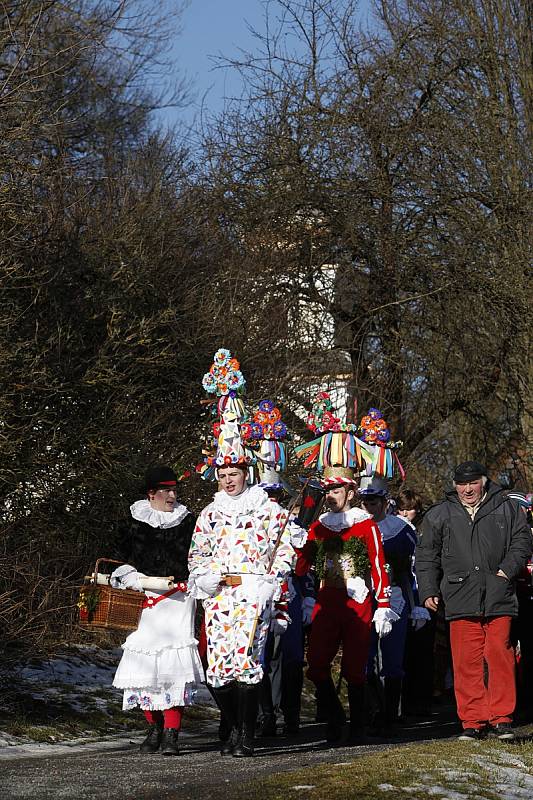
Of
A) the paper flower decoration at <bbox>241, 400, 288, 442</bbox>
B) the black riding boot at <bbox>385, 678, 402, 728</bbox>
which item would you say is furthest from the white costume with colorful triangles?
the paper flower decoration at <bbox>241, 400, 288, 442</bbox>

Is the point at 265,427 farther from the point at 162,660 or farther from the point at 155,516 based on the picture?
the point at 162,660

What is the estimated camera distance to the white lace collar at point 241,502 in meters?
8.68

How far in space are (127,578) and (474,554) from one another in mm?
2287

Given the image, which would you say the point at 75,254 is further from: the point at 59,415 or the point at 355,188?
the point at 355,188

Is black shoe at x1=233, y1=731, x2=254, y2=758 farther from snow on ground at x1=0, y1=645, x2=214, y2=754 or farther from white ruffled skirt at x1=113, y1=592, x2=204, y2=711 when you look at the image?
snow on ground at x1=0, y1=645, x2=214, y2=754

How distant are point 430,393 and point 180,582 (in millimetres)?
10692

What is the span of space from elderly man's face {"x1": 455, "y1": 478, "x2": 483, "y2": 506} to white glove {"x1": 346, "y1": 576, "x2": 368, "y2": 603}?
89 cm

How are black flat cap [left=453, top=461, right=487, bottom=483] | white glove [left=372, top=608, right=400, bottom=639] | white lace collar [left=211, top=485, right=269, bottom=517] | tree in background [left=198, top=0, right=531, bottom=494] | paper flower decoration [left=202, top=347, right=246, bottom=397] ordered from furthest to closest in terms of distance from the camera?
tree in background [left=198, top=0, right=531, bottom=494] → paper flower decoration [left=202, top=347, right=246, bottom=397] → black flat cap [left=453, top=461, right=487, bottom=483] → white glove [left=372, top=608, right=400, bottom=639] → white lace collar [left=211, top=485, right=269, bottom=517]

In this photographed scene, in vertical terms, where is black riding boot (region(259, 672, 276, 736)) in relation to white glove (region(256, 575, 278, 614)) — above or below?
below

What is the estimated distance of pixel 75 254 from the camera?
1351 cm

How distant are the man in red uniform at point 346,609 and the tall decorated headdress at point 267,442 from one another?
132 cm

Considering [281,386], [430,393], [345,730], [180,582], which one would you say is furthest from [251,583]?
[430,393]

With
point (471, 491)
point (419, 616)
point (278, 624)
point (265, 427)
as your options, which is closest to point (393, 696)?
point (419, 616)

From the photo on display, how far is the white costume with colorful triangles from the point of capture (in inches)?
331
